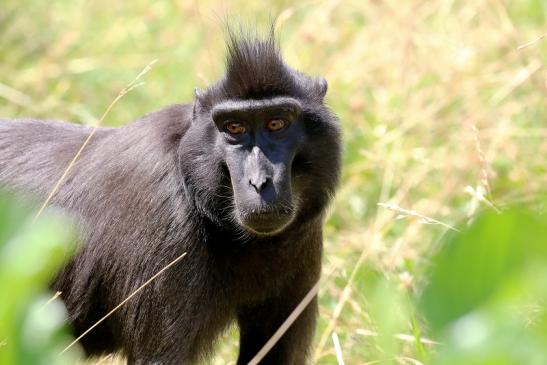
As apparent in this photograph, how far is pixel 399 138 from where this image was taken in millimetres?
6820

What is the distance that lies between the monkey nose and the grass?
52.5 inches

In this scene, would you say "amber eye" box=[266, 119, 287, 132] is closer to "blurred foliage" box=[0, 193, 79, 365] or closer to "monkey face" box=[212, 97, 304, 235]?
"monkey face" box=[212, 97, 304, 235]

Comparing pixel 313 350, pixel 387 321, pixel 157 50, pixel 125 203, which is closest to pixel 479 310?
pixel 387 321

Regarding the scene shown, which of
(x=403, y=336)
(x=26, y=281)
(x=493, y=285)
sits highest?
(x=26, y=281)

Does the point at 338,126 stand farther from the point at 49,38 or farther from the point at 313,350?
the point at 49,38

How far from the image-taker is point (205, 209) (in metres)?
4.12

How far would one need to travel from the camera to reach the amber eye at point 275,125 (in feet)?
13.6

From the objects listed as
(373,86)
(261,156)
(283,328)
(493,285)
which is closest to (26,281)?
(493,285)

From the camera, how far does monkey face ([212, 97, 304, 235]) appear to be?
381 centimetres

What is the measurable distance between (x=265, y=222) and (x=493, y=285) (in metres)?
2.53

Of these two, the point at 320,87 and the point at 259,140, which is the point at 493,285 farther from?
the point at 320,87

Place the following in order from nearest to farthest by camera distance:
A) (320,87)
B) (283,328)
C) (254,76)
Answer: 1. (283,328)
2. (254,76)
3. (320,87)

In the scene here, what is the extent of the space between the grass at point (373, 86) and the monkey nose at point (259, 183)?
1334 mm

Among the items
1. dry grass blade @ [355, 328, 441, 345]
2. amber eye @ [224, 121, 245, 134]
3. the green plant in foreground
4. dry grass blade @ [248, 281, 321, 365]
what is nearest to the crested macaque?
amber eye @ [224, 121, 245, 134]
